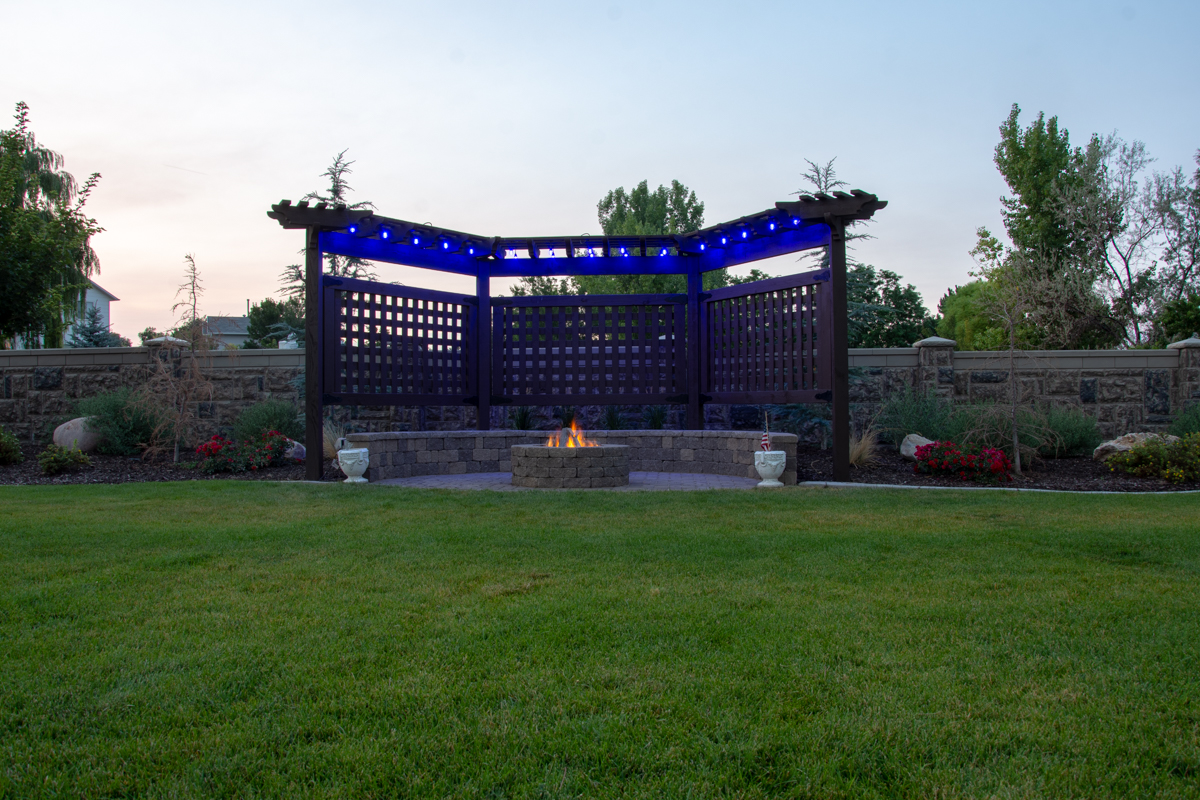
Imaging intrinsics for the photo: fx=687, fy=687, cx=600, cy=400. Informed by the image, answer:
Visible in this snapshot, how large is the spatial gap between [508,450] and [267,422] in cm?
387

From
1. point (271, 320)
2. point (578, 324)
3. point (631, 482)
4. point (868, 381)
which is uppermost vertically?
point (271, 320)

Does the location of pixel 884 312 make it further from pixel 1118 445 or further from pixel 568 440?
pixel 568 440

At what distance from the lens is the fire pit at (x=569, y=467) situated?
8227 millimetres

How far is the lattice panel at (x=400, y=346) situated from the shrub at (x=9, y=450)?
4.72 metres

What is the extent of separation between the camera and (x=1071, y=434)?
992cm

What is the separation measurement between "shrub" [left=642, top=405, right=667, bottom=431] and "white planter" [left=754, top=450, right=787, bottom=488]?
435 cm

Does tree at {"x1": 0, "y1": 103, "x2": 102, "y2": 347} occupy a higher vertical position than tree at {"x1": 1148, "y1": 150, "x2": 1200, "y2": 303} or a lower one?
lower

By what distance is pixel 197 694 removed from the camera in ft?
7.48

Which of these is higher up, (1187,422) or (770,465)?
(1187,422)

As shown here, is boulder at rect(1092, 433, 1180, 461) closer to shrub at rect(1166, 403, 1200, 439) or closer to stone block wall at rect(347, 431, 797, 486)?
shrub at rect(1166, 403, 1200, 439)

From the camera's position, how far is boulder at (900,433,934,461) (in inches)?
381

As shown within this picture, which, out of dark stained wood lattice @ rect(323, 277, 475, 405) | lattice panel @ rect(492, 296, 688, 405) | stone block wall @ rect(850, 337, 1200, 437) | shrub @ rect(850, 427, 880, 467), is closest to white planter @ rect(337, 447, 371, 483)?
dark stained wood lattice @ rect(323, 277, 475, 405)

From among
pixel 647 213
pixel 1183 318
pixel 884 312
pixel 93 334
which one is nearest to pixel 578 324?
pixel 1183 318

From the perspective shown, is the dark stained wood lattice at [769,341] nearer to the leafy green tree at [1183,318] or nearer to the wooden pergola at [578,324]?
the wooden pergola at [578,324]
